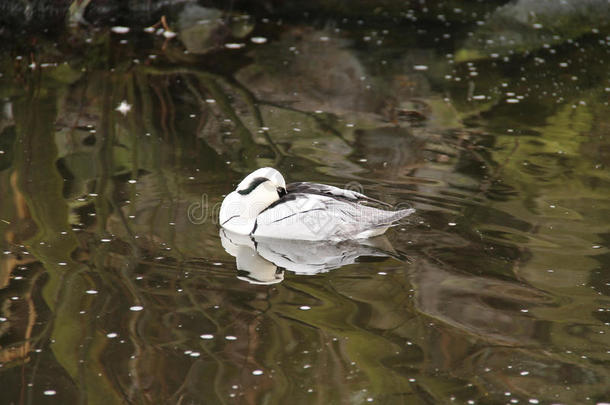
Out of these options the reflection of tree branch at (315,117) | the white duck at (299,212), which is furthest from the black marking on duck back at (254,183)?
the reflection of tree branch at (315,117)

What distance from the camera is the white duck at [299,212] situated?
7.15 m

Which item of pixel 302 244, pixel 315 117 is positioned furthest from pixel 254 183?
pixel 315 117

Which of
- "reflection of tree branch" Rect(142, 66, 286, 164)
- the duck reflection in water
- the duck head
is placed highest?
the duck head

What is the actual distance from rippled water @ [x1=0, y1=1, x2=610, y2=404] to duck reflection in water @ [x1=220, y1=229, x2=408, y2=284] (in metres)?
0.03

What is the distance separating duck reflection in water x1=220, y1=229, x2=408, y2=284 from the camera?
6871mm

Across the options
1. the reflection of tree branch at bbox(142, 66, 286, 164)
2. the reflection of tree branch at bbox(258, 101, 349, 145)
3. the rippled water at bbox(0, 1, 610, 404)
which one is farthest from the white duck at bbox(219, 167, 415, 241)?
the reflection of tree branch at bbox(258, 101, 349, 145)

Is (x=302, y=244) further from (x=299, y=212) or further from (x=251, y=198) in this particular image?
(x=251, y=198)

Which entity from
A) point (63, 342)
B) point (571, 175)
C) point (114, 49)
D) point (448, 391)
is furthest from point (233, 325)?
point (114, 49)

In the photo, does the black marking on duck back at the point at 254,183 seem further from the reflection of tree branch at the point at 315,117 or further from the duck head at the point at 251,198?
the reflection of tree branch at the point at 315,117

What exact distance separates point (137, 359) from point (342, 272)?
72.1 inches

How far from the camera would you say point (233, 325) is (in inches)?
238

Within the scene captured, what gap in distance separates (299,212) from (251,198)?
17.7 inches

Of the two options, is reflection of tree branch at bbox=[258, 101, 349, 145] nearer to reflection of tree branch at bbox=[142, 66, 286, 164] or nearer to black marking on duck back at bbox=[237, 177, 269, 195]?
reflection of tree branch at bbox=[142, 66, 286, 164]

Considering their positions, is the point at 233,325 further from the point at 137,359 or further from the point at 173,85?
the point at 173,85
